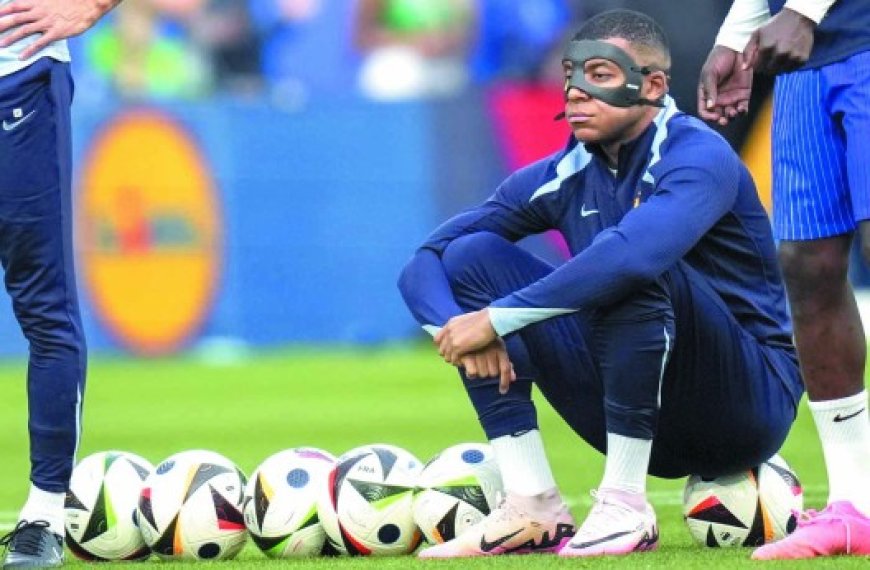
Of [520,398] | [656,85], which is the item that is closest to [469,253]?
[520,398]

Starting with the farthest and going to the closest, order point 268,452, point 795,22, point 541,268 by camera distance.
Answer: point 268,452, point 541,268, point 795,22

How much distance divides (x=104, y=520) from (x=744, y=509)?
1.89 metres

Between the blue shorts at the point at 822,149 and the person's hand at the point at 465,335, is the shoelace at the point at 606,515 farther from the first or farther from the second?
the blue shorts at the point at 822,149

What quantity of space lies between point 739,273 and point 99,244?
30.8ft

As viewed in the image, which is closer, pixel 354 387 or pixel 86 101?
pixel 354 387

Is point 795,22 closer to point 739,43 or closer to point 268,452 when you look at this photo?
point 739,43

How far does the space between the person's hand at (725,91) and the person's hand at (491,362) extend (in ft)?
2.83

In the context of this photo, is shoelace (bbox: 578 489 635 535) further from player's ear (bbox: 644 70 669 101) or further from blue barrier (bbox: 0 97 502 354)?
blue barrier (bbox: 0 97 502 354)

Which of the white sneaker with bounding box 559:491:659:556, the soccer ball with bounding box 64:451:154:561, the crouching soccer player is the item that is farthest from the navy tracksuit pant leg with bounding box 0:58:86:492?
the white sneaker with bounding box 559:491:659:556

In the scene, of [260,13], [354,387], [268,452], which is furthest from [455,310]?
[260,13]

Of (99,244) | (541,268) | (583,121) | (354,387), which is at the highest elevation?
(583,121)

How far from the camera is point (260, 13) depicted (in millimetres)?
16359

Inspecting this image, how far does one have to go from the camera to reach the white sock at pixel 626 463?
18.2 feet

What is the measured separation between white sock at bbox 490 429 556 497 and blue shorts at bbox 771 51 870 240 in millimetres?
956
